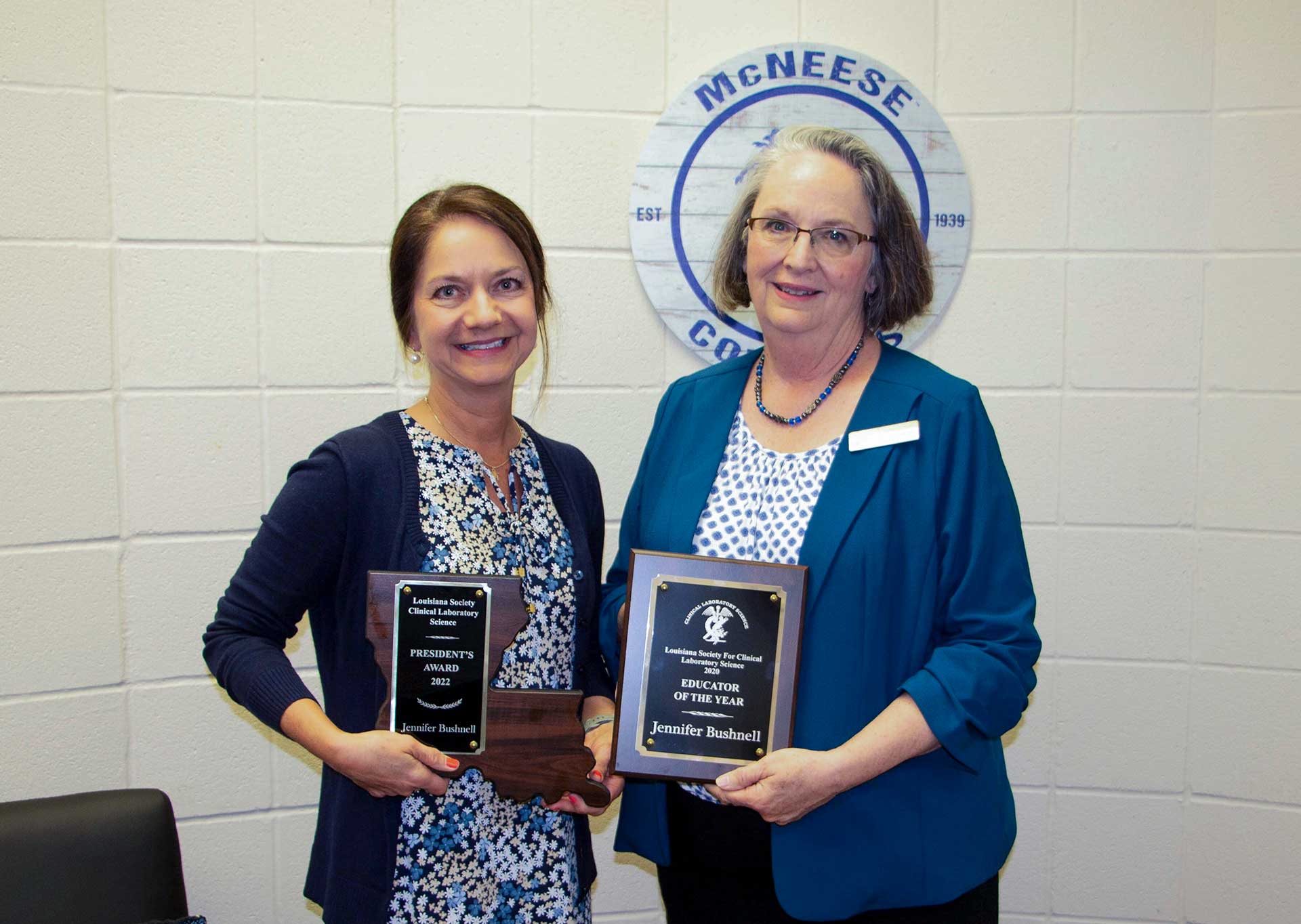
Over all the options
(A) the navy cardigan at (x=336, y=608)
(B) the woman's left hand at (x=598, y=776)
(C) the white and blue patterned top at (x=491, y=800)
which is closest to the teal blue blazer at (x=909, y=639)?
(B) the woman's left hand at (x=598, y=776)

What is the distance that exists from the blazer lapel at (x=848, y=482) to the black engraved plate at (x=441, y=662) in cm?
45

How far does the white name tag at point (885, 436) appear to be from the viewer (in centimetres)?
152

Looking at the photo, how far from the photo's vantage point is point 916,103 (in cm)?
247

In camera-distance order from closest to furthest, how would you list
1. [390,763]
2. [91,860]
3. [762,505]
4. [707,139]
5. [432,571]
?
[390,763] → [432,571] → [762,505] → [91,860] → [707,139]

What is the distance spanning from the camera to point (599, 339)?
98.7 inches

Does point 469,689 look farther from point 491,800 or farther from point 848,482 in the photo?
point 848,482

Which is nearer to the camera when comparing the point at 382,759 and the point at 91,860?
the point at 382,759

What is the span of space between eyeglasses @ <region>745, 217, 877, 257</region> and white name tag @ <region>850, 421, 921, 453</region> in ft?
0.89

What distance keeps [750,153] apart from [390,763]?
166 cm

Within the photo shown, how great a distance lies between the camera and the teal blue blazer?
150 cm

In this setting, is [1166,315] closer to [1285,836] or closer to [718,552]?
[1285,836]

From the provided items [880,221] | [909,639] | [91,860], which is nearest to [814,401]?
[880,221]

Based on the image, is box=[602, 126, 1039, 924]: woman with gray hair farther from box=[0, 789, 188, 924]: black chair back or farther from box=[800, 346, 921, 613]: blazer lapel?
box=[0, 789, 188, 924]: black chair back

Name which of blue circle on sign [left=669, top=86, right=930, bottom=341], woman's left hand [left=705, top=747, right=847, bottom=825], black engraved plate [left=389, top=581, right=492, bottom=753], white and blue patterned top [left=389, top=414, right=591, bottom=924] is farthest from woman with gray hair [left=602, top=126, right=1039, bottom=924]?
blue circle on sign [left=669, top=86, right=930, bottom=341]
